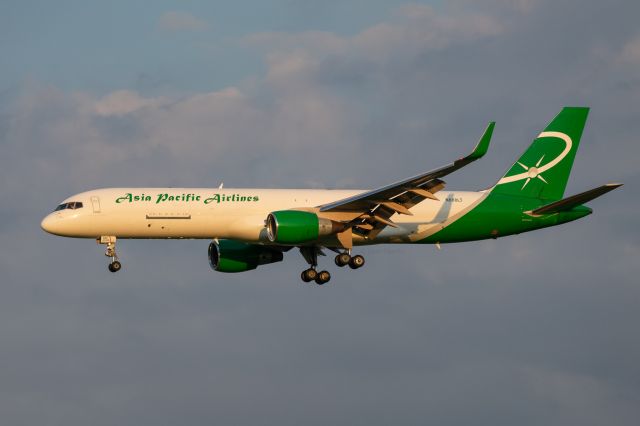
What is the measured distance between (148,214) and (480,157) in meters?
17.4

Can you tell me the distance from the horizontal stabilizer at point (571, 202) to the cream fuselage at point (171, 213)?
40.1 feet

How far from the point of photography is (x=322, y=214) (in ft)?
204

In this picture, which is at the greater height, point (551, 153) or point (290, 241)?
point (551, 153)

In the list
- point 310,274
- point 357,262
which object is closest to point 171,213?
point 310,274

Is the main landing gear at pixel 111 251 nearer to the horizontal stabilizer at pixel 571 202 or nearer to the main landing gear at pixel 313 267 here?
the main landing gear at pixel 313 267

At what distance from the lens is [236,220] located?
62.3m

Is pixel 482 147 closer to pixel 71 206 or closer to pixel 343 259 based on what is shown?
pixel 343 259

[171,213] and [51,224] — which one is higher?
[51,224]

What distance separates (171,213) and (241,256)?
25.1ft

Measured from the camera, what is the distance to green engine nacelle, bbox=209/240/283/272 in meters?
68.4

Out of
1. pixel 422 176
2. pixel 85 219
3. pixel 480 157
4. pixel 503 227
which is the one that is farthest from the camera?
pixel 503 227

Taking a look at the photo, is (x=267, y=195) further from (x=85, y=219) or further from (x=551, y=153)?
(x=551, y=153)

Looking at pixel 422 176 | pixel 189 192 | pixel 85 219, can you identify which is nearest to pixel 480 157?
pixel 422 176

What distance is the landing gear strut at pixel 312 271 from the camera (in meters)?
66.3
